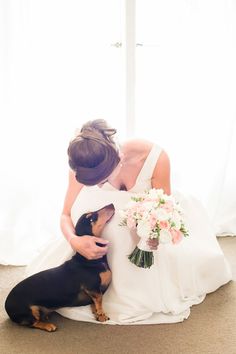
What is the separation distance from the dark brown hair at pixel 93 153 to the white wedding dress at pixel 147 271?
0.27 metres

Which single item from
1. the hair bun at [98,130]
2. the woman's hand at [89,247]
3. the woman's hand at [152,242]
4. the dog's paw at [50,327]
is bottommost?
the dog's paw at [50,327]

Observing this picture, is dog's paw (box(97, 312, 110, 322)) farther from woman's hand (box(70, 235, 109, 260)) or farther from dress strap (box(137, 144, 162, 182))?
dress strap (box(137, 144, 162, 182))

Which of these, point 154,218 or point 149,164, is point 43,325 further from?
point 149,164

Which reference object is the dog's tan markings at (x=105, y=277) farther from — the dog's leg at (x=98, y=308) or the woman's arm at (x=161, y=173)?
the woman's arm at (x=161, y=173)

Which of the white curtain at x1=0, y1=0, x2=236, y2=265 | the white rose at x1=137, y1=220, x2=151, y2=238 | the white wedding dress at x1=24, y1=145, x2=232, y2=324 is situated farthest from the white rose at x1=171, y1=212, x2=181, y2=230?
the white curtain at x1=0, y1=0, x2=236, y2=265

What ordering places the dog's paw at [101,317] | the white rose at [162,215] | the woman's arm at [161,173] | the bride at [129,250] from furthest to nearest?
1. the woman's arm at [161,173]
2. the dog's paw at [101,317]
3. the bride at [129,250]
4. the white rose at [162,215]

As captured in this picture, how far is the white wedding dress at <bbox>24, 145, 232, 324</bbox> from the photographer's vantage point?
2.00m

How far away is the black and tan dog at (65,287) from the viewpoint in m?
Result: 1.86

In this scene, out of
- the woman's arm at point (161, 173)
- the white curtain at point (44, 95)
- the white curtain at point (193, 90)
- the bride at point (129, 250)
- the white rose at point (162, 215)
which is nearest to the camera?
the white rose at point (162, 215)

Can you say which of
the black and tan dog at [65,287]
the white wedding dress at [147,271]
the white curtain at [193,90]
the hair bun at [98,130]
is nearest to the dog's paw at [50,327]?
the black and tan dog at [65,287]

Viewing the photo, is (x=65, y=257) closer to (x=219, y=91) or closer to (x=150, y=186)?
(x=150, y=186)

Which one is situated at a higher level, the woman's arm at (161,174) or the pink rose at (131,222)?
the woman's arm at (161,174)

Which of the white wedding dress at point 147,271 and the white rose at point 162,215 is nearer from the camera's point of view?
the white rose at point 162,215

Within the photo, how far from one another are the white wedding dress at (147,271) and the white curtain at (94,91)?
596mm
